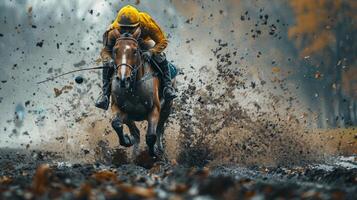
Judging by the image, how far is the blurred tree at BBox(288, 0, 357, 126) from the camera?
30.0 metres

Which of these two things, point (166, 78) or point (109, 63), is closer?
point (109, 63)

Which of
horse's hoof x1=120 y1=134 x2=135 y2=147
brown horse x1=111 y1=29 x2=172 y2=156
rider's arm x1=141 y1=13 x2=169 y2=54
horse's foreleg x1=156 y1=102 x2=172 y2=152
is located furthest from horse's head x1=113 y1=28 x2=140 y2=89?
horse's foreleg x1=156 y1=102 x2=172 y2=152

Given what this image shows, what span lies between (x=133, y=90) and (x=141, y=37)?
1.05 meters

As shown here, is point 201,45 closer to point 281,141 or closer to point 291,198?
point 281,141

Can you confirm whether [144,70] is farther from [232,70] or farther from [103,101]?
[232,70]

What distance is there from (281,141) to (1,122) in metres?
32.0

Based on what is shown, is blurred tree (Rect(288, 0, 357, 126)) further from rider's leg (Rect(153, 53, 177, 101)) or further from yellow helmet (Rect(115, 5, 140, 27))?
yellow helmet (Rect(115, 5, 140, 27))

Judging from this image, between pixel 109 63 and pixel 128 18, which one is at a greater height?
pixel 128 18

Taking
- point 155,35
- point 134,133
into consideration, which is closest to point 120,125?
point 134,133

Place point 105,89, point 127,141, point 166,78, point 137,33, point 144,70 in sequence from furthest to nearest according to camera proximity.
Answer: point 166,78 → point 127,141 → point 105,89 → point 144,70 → point 137,33

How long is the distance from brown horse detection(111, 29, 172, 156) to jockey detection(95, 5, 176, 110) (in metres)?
0.16

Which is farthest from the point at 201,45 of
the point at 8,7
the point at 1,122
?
the point at 1,122

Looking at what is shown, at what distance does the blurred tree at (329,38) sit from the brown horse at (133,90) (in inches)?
719

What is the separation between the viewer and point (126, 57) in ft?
38.7
